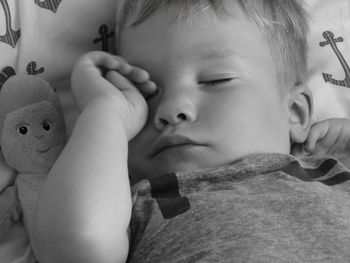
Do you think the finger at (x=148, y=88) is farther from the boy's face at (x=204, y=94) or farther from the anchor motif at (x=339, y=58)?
the anchor motif at (x=339, y=58)

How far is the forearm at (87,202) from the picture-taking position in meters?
0.90

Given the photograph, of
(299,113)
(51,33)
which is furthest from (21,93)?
(299,113)

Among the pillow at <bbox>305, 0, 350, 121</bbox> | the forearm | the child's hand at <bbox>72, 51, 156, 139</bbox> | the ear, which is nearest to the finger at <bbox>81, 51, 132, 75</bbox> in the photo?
the child's hand at <bbox>72, 51, 156, 139</bbox>

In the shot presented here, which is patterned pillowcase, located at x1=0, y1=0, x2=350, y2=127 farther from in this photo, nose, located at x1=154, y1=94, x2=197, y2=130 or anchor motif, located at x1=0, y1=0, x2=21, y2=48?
nose, located at x1=154, y1=94, x2=197, y2=130

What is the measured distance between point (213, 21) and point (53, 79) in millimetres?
372

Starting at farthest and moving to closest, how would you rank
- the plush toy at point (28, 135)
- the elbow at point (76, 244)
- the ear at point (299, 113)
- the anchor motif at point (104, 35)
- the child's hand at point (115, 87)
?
1. the anchor motif at point (104, 35)
2. the ear at point (299, 113)
3. the plush toy at point (28, 135)
4. the child's hand at point (115, 87)
5. the elbow at point (76, 244)

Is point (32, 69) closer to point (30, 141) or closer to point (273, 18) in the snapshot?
point (30, 141)

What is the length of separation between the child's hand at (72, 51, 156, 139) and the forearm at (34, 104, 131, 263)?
9cm

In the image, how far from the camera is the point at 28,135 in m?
1.22

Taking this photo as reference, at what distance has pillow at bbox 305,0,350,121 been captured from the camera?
4.90 ft

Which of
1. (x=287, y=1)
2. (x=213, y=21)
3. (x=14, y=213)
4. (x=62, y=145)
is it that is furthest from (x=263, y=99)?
(x=14, y=213)

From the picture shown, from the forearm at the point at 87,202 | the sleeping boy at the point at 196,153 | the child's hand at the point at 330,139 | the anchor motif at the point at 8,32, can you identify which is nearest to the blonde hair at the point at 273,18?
the sleeping boy at the point at 196,153

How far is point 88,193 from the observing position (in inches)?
36.2

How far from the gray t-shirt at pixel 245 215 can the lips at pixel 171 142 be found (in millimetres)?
57
